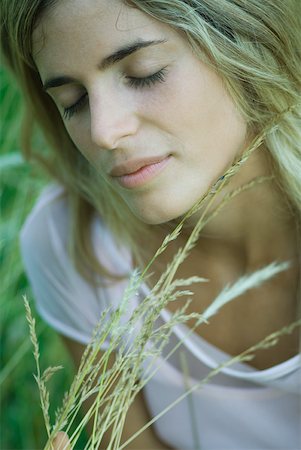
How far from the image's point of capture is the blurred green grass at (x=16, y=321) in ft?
8.79

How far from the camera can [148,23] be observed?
5.20 feet

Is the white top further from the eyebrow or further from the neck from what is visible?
the eyebrow

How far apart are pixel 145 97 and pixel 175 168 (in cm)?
15

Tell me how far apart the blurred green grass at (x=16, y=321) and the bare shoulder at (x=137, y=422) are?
241 mm

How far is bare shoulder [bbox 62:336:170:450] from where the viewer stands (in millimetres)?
2422

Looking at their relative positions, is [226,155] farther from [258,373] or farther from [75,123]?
[258,373]

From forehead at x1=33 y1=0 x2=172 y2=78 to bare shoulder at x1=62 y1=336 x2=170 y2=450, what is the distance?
108cm

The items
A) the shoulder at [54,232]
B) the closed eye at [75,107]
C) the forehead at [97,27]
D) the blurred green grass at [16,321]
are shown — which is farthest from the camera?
the blurred green grass at [16,321]

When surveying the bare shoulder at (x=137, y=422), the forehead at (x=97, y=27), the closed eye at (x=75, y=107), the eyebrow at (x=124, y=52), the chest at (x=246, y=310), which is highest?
the forehead at (x=97, y=27)

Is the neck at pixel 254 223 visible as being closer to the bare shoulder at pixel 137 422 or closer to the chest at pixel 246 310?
the chest at pixel 246 310

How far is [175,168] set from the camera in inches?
64.5

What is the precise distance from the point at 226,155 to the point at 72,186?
70cm

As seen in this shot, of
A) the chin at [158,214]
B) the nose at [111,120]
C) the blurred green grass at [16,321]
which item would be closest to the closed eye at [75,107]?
the nose at [111,120]

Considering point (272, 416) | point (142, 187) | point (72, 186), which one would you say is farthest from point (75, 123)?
point (272, 416)
